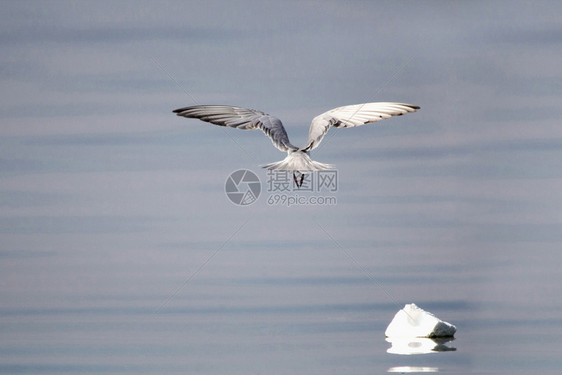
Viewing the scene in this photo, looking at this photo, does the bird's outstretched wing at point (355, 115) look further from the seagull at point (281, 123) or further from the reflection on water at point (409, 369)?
the reflection on water at point (409, 369)

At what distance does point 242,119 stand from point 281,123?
0.35m

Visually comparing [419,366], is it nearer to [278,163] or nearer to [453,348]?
[453,348]

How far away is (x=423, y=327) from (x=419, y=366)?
1.49 m

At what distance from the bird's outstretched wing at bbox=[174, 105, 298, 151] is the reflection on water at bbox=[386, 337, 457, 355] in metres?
2.09

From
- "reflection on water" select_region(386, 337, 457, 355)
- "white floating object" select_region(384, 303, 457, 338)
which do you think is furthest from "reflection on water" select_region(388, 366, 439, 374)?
"white floating object" select_region(384, 303, 457, 338)

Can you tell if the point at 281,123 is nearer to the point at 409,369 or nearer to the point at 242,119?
the point at 242,119

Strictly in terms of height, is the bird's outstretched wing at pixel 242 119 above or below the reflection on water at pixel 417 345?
above

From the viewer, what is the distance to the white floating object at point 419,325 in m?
8.91

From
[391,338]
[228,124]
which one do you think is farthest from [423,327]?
[228,124]

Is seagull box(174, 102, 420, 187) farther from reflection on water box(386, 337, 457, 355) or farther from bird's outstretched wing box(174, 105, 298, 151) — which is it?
reflection on water box(386, 337, 457, 355)

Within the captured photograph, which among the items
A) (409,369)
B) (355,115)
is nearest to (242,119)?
(355,115)

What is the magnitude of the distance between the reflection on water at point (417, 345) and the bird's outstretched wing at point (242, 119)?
209cm

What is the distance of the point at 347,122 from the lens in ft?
26.8

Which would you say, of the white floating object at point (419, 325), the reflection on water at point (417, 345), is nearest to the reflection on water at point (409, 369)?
the reflection on water at point (417, 345)
